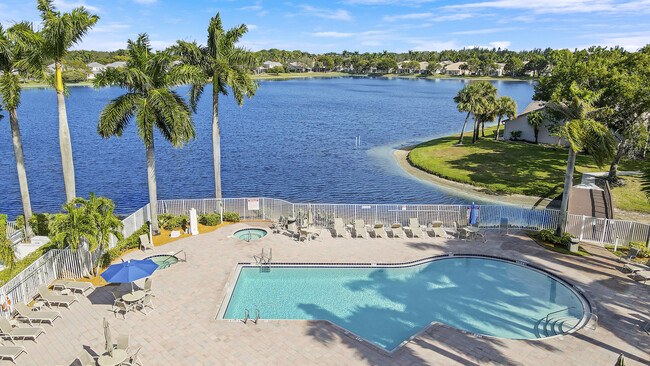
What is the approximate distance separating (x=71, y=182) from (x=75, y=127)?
6604cm

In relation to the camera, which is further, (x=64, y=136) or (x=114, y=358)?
(x=64, y=136)

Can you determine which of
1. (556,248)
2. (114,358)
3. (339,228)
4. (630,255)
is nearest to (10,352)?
(114,358)

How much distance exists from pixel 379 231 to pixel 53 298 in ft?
54.8

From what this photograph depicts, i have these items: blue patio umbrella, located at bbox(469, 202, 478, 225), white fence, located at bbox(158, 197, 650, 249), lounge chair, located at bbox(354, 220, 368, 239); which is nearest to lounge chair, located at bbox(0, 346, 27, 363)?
white fence, located at bbox(158, 197, 650, 249)

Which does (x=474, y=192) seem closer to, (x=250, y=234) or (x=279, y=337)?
(x=250, y=234)

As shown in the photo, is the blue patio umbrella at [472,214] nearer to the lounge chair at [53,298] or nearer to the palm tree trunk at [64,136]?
the lounge chair at [53,298]

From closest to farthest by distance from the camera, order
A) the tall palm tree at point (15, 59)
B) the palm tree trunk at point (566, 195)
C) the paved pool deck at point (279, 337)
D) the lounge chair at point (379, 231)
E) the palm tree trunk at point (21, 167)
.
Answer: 1. the paved pool deck at point (279, 337)
2. the tall palm tree at point (15, 59)
3. the palm tree trunk at point (21, 167)
4. the palm tree trunk at point (566, 195)
5. the lounge chair at point (379, 231)

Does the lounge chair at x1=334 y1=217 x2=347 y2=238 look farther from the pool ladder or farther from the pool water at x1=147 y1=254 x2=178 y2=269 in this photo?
the pool water at x1=147 y1=254 x2=178 y2=269

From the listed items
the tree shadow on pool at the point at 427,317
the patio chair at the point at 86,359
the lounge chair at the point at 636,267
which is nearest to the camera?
the patio chair at the point at 86,359

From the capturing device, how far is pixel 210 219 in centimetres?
2619

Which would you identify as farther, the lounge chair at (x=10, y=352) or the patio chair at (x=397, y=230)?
the patio chair at (x=397, y=230)

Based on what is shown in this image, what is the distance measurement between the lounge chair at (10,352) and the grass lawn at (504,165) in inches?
1446

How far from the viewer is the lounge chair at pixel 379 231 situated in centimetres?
2509

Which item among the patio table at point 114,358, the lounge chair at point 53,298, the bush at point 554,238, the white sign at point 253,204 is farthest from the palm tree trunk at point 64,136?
the bush at point 554,238
